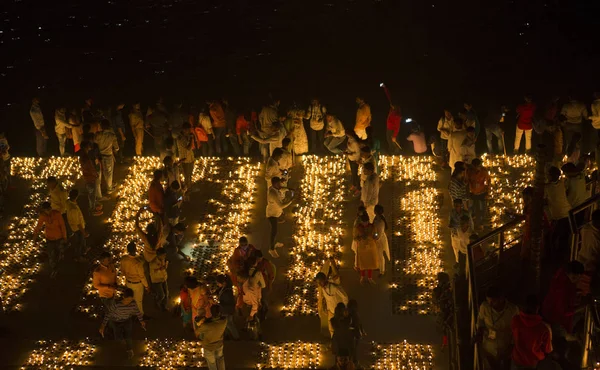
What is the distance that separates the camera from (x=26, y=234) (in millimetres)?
19203

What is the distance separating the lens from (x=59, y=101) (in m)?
27.6

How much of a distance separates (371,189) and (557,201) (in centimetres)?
391

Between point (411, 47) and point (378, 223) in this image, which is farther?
point (411, 47)

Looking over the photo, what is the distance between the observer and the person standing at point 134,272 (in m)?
15.2

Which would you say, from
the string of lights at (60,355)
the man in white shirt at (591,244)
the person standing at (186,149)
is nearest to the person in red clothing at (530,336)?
the man in white shirt at (591,244)

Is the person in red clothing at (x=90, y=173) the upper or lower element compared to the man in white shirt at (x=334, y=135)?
lower

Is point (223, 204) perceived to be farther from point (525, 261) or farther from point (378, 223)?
point (525, 261)

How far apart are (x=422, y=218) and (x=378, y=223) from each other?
3077 mm

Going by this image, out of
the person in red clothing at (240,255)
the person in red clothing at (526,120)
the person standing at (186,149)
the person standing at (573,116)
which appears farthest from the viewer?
the person in red clothing at (526,120)

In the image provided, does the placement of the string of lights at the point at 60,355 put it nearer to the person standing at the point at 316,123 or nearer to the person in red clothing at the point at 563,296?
the person in red clothing at the point at 563,296

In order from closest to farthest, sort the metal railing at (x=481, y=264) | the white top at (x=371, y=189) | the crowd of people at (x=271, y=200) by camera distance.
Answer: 1. the metal railing at (x=481, y=264)
2. the crowd of people at (x=271, y=200)
3. the white top at (x=371, y=189)

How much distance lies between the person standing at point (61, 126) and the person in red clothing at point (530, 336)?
520 inches

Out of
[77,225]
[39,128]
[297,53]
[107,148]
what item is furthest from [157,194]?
[297,53]

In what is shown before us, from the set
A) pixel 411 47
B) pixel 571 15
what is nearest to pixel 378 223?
pixel 411 47
